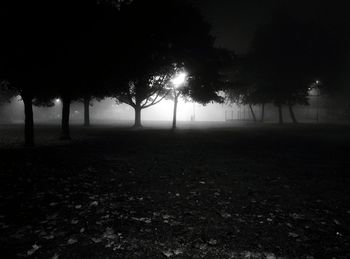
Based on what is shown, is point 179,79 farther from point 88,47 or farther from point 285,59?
point 285,59

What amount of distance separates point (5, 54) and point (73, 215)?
1125 centimetres

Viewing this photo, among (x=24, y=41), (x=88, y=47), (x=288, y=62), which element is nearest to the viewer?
(x=24, y=41)

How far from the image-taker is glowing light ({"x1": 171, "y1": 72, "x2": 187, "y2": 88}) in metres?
32.3

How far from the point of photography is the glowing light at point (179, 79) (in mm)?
32344

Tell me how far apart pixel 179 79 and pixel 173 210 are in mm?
28055

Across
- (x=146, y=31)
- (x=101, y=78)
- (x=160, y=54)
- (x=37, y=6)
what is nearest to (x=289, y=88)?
(x=160, y=54)

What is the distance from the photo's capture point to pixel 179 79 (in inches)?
1286

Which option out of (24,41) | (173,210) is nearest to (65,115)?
(24,41)

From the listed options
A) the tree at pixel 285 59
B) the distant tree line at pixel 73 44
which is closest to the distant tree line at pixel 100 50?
the distant tree line at pixel 73 44

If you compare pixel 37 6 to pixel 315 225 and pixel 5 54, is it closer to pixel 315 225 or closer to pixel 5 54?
pixel 5 54

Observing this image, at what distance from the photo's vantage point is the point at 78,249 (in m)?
4.04

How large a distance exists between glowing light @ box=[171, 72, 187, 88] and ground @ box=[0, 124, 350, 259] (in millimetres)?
23091

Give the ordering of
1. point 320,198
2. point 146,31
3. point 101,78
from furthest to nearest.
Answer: point 146,31, point 101,78, point 320,198

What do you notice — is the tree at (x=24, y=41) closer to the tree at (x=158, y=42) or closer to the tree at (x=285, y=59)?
the tree at (x=158, y=42)
